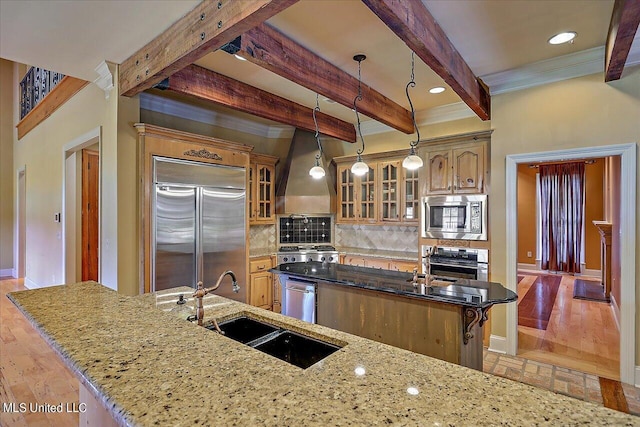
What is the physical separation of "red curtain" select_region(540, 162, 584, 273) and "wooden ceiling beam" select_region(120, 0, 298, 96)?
336 inches

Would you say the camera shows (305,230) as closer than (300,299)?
No

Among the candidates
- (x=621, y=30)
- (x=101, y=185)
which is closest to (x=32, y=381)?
(x=101, y=185)

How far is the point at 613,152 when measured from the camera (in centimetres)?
298

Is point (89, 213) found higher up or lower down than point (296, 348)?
higher up

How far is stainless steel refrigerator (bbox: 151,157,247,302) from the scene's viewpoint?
3426 millimetres

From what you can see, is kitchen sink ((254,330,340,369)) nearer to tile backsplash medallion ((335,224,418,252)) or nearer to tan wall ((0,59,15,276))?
tile backsplash medallion ((335,224,418,252))

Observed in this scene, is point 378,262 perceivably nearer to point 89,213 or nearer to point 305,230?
point 305,230


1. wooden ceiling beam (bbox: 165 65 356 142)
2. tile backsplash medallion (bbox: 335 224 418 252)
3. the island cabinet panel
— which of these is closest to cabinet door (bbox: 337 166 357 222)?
tile backsplash medallion (bbox: 335 224 418 252)

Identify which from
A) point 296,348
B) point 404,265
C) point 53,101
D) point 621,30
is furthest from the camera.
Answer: point 53,101

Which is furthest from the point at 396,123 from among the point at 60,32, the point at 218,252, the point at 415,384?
the point at 415,384

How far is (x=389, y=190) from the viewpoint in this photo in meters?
4.87

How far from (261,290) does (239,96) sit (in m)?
2.63

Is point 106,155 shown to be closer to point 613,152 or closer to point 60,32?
point 60,32

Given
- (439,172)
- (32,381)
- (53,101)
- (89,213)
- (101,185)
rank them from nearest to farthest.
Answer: (32,381) < (101,185) < (439,172) < (53,101) < (89,213)
